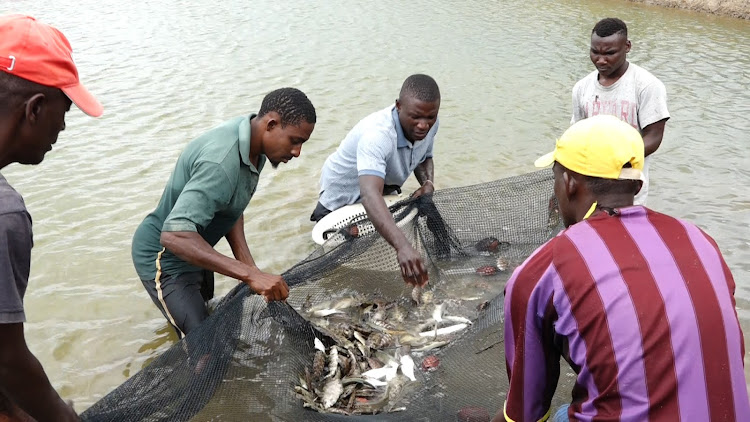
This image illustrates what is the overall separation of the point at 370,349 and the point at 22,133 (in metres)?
2.61

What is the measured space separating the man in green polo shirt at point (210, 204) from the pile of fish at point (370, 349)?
63 centimetres

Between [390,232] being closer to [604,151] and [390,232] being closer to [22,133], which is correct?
[604,151]

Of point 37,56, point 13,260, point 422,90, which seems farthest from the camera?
point 422,90

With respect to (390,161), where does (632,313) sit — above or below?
above

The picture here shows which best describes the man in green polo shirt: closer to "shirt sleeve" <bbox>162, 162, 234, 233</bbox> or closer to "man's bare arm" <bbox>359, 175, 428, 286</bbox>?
"shirt sleeve" <bbox>162, 162, 234, 233</bbox>

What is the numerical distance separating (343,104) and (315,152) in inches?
80.1

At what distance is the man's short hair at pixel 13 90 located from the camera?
1.91 metres

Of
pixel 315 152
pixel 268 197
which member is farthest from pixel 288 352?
pixel 315 152

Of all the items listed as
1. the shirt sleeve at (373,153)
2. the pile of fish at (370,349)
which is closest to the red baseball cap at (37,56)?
the pile of fish at (370,349)

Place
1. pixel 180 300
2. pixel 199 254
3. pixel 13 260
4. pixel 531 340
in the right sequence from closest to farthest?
pixel 13 260 → pixel 531 340 → pixel 199 254 → pixel 180 300

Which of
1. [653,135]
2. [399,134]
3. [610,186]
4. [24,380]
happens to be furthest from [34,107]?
[653,135]

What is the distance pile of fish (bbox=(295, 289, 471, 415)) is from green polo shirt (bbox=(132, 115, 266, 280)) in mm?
863

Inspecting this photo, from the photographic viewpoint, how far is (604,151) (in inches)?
88.1

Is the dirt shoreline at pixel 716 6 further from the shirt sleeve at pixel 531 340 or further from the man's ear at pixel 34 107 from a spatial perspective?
the man's ear at pixel 34 107
